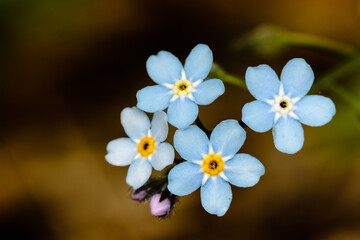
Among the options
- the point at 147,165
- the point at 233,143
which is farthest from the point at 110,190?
the point at 233,143

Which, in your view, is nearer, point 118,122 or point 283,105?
point 283,105

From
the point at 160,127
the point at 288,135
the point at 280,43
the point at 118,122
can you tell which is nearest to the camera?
the point at 288,135

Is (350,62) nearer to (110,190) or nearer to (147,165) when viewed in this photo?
(147,165)

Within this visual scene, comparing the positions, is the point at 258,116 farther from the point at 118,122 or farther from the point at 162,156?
the point at 118,122

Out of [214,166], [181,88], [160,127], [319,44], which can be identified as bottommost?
[214,166]

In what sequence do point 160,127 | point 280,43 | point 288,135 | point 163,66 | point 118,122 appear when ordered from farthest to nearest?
point 118,122, point 280,43, point 163,66, point 160,127, point 288,135

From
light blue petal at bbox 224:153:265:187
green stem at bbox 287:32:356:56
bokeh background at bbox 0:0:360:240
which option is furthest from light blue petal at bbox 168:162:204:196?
bokeh background at bbox 0:0:360:240

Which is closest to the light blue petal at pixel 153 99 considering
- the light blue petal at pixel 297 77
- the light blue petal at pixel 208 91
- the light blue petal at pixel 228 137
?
the light blue petal at pixel 208 91

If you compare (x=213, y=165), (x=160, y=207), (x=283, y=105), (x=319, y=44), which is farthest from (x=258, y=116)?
(x=319, y=44)
